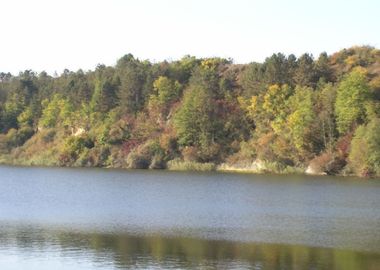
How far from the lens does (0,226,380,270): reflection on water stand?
3531 centimetres

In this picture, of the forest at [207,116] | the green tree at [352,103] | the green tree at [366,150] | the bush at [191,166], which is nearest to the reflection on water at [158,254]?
the green tree at [366,150]

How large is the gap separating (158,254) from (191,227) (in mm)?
10876

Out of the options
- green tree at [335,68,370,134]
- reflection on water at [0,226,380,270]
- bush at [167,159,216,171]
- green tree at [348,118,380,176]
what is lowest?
reflection on water at [0,226,380,270]

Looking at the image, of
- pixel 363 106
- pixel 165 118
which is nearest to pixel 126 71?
pixel 165 118

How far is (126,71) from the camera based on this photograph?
543 feet

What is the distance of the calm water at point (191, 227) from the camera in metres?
36.8

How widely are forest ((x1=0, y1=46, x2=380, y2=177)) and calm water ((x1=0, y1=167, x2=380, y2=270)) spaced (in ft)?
106

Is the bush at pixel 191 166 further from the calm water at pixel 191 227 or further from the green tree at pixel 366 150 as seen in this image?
the calm water at pixel 191 227

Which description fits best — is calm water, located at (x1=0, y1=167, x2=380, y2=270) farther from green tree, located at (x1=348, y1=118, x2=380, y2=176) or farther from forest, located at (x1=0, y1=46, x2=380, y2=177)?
forest, located at (x1=0, y1=46, x2=380, y2=177)

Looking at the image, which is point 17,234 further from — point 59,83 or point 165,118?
point 59,83

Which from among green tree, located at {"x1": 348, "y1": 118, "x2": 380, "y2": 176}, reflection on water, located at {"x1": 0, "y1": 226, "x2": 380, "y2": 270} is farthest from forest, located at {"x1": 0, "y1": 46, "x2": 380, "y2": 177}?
reflection on water, located at {"x1": 0, "y1": 226, "x2": 380, "y2": 270}

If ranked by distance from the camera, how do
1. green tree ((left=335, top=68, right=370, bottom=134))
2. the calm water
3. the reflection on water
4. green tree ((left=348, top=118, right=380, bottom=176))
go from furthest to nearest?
1. green tree ((left=335, top=68, right=370, bottom=134))
2. green tree ((left=348, top=118, right=380, bottom=176))
3. the calm water
4. the reflection on water

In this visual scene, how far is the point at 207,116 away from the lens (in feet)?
451

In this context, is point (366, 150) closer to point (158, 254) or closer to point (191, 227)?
point (191, 227)
